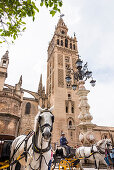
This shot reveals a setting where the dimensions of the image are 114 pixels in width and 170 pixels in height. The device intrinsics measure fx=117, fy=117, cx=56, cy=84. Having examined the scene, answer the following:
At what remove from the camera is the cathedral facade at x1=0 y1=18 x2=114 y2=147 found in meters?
17.6

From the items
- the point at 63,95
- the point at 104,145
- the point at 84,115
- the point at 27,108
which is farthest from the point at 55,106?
the point at 104,145

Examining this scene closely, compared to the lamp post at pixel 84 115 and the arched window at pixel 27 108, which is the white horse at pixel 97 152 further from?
the arched window at pixel 27 108

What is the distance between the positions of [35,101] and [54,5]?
73.9ft

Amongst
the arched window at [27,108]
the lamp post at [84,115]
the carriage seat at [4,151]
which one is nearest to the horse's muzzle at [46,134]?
the carriage seat at [4,151]

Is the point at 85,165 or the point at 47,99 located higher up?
the point at 47,99

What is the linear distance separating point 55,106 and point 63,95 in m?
3.14

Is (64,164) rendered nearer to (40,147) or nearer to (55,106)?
(40,147)

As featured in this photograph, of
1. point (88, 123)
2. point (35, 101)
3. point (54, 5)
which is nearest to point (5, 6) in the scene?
point (54, 5)

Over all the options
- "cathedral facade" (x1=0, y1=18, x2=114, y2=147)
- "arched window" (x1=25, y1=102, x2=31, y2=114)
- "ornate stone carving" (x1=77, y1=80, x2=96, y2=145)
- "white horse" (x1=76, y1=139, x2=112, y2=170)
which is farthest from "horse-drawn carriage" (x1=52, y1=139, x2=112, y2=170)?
"arched window" (x1=25, y1=102, x2=31, y2=114)

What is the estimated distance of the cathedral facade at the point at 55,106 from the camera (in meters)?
17.6

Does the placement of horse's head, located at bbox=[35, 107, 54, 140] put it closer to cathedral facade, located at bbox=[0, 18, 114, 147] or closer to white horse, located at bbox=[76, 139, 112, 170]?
white horse, located at bbox=[76, 139, 112, 170]

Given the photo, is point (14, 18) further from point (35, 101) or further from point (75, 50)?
point (75, 50)

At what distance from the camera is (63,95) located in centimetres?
2356

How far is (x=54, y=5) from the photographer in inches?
97.9
